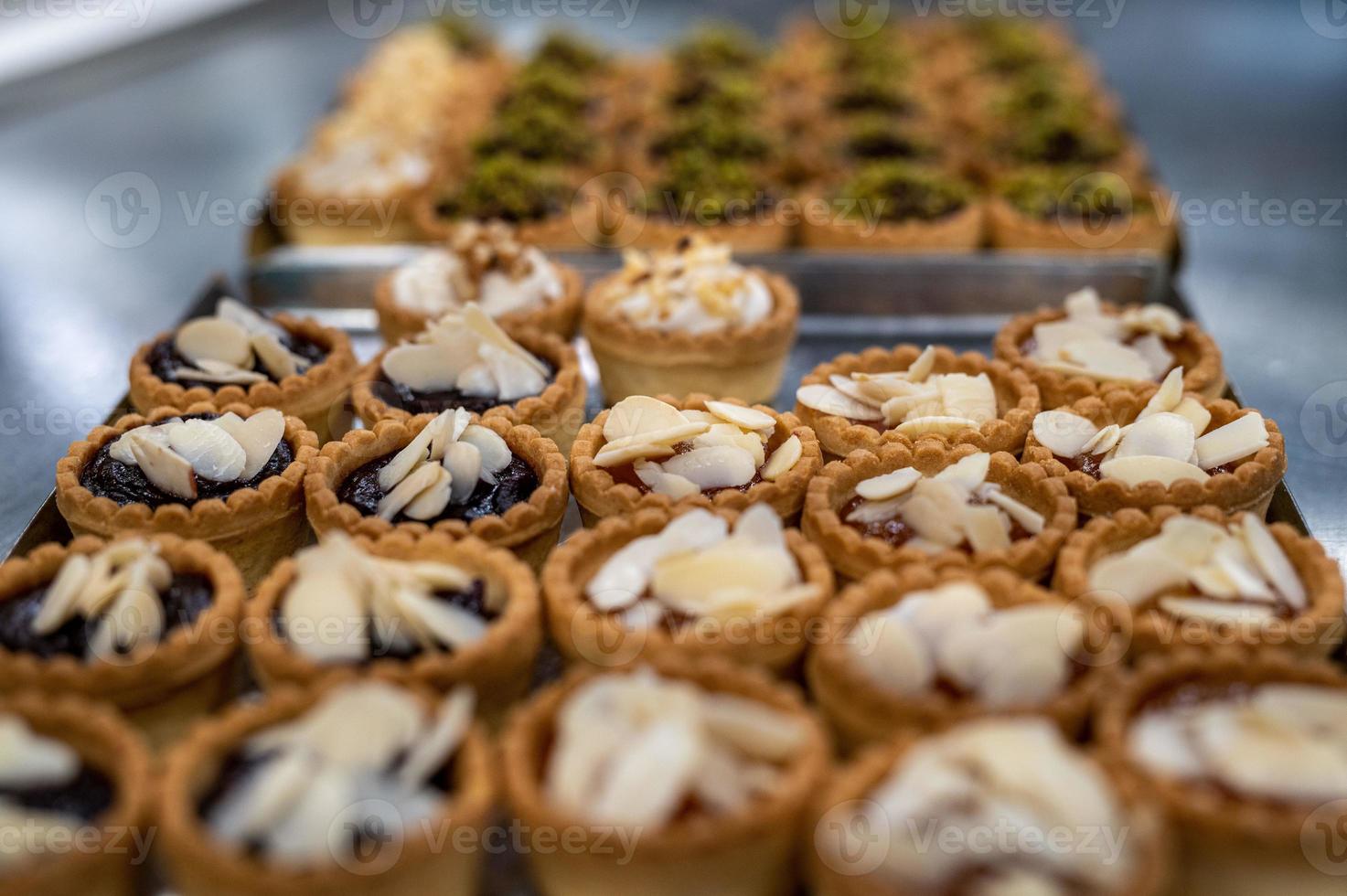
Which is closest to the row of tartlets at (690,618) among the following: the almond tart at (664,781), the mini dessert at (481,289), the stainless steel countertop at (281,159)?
the almond tart at (664,781)

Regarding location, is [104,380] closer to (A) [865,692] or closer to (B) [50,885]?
(B) [50,885]

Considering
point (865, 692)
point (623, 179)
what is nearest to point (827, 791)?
point (865, 692)

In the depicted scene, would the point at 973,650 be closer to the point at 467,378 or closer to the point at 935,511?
the point at 935,511

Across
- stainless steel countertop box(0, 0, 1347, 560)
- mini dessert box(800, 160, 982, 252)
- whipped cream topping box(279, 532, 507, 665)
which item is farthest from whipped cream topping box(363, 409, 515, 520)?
mini dessert box(800, 160, 982, 252)

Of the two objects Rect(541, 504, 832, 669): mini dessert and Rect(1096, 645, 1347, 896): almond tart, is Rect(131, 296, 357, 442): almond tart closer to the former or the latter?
Rect(541, 504, 832, 669): mini dessert

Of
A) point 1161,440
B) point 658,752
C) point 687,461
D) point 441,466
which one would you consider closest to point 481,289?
point 441,466

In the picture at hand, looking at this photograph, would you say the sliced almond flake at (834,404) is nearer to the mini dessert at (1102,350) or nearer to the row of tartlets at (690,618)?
the row of tartlets at (690,618)

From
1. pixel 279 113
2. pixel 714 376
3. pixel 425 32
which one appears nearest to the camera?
pixel 714 376
